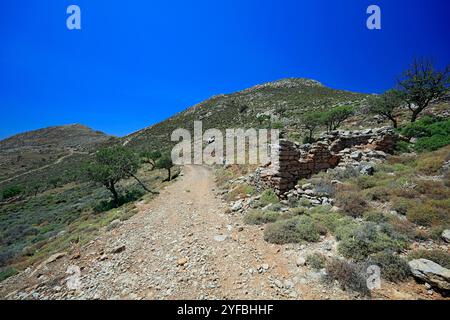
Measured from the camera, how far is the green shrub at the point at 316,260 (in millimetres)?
4785

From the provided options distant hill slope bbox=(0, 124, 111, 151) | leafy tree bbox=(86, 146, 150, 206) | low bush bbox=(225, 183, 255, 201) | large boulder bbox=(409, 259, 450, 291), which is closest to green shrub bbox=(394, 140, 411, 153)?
low bush bbox=(225, 183, 255, 201)

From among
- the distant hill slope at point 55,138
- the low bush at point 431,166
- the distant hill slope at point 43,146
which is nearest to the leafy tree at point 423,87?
the low bush at point 431,166

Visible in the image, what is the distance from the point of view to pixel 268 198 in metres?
9.70

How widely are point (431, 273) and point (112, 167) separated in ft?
76.9

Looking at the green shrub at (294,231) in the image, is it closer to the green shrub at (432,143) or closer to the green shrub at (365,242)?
the green shrub at (365,242)

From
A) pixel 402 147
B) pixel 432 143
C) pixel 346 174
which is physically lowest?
pixel 346 174

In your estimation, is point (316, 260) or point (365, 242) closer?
point (316, 260)

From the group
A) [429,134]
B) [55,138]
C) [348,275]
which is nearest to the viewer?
[348,275]

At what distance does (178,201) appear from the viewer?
13.6 m

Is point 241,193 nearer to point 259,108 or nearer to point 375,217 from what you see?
point 375,217

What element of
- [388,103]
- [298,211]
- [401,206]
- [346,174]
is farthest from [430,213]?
[388,103]

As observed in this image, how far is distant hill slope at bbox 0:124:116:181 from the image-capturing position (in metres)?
72.0

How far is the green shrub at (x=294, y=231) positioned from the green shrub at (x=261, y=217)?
2.72ft
